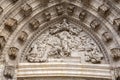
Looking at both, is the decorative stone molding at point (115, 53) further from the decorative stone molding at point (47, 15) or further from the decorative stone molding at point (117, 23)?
the decorative stone molding at point (47, 15)

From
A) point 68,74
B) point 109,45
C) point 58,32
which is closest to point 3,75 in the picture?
point 68,74

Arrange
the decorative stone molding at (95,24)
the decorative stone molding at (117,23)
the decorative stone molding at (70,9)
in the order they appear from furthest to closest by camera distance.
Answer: the decorative stone molding at (70,9) → the decorative stone molding at (95,24) → the decorative stone molding at (117,23)

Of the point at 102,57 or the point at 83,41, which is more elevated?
the point at 83,41

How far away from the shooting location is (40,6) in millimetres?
7543

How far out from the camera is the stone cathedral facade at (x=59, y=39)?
6680mm

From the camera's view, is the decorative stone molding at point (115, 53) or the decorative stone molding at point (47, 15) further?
the decorative stone molding at point (47, 15)

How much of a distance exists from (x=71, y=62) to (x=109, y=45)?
109 centimetres

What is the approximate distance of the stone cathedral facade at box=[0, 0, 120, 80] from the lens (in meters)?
6.68

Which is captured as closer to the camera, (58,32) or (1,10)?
(1,10)

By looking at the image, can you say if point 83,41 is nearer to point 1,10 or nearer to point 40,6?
point 40,6

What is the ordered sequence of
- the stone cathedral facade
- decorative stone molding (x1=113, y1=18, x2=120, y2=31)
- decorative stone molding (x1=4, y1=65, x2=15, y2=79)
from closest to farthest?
decorative stone molding (x1=4, y1=65, x2=15, y2=79)
the stone cathedral facade
decorative stone molding (x1=113, y1=18, x2=120, y2=31)

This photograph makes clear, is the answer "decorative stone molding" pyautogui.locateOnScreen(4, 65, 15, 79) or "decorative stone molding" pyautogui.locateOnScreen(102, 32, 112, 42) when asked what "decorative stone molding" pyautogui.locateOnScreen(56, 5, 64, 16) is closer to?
"decorative stone molding" pyautogui.locateOnScreen(102, 32, 112, 42)

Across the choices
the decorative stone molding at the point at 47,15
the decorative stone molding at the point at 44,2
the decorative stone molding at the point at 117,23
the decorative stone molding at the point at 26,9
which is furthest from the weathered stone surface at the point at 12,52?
the decorative stone molding at the point at 117,23

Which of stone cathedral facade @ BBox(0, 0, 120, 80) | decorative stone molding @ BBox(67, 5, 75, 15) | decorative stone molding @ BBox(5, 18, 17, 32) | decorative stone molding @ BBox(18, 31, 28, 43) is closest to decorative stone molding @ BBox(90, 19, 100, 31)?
stone cathedral facade @ BBox(0, 0, 120, 80)
